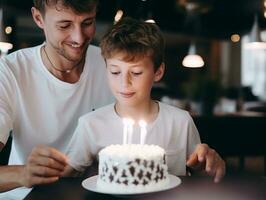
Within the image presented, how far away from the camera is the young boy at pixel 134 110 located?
148 centimetres

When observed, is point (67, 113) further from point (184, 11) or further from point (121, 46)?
point (184, 11)

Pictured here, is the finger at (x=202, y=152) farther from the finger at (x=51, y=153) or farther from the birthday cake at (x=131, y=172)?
the finger at (x=51, y=153)

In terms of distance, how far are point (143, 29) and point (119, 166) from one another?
624 millimetres

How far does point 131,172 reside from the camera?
1107 millimetres

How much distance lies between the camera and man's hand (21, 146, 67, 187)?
1.20 m

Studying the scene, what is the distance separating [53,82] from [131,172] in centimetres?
82

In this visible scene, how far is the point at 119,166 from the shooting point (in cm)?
111

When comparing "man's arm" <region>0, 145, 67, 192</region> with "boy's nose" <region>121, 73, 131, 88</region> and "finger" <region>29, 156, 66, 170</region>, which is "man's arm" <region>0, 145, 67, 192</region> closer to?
"finger" <region>29, 156, 66, 170</region>

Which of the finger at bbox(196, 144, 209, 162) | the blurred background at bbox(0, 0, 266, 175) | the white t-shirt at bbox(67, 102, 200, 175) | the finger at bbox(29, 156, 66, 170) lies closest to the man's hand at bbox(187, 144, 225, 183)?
the finger at bbox(196, 144, 209, 162)

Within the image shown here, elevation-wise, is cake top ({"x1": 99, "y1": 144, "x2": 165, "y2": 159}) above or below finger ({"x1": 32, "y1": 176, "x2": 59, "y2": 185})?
above

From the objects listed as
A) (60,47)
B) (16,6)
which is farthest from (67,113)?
(16,6)

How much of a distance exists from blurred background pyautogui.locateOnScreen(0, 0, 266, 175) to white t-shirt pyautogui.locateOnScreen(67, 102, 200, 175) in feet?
1.01

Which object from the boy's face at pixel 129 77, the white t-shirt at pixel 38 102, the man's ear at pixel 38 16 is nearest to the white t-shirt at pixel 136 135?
the boy's face at pixel 129 77

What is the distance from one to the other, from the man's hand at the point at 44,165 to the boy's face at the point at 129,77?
1.18 feet
